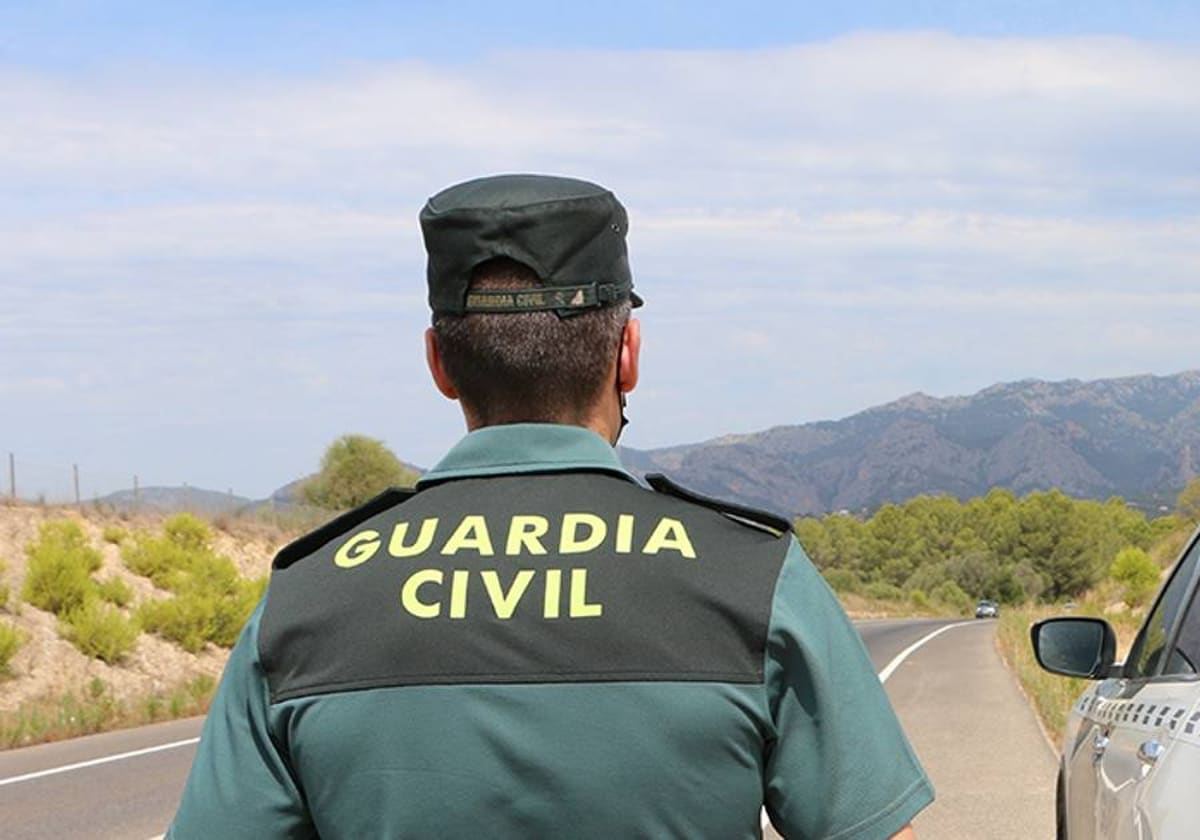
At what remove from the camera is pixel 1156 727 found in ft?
12.0

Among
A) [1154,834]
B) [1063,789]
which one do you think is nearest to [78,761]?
[1063,789]

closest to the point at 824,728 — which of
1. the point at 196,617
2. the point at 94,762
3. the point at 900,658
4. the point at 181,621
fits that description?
the point at 94,762

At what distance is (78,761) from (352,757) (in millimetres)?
14174

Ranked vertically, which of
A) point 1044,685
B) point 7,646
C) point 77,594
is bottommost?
point 77,594

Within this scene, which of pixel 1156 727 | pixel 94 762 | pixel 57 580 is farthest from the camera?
pixel 57 580

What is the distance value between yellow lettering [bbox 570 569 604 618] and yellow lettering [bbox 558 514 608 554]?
0.11 ft

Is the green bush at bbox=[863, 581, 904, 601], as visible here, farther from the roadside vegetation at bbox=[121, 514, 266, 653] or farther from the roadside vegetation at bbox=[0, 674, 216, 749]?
the roadside vegetation at bbox=[0, 674, 216, 749]

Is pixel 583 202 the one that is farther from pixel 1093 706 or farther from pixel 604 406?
pixel 1093 706

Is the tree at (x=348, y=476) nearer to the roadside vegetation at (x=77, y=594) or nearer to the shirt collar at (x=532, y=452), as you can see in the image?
the roadside vegetation at (x=77, y=594)

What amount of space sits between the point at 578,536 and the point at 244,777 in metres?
0.49

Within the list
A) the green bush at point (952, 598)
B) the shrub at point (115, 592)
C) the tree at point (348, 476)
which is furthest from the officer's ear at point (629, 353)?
the green bush at point (952, 598)

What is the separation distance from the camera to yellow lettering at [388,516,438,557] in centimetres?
226

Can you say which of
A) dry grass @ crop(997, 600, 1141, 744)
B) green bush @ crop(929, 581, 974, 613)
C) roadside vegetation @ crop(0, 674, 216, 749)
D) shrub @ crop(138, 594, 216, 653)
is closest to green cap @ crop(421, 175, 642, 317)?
dry grass @ crop(997, 600, 1141, 744)

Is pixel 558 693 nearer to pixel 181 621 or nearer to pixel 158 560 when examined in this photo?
pixel 181 621
